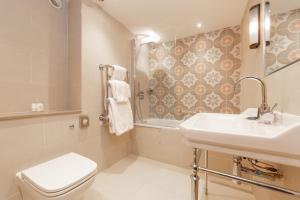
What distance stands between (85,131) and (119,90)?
2.07 feet

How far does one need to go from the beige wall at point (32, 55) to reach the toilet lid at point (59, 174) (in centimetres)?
66

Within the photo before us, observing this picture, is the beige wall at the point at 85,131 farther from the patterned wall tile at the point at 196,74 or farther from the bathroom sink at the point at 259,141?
the bathroom sink at the point at 259,141

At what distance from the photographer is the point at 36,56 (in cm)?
146

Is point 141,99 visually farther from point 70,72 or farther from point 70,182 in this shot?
point 70,182

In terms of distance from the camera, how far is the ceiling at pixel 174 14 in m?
1.71

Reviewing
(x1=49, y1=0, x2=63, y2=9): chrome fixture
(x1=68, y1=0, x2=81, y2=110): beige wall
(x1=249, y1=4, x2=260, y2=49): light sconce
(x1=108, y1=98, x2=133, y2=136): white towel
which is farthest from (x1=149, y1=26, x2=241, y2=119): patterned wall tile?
(x1=49, y1=0, x2=63, y2=9): chrome fixture

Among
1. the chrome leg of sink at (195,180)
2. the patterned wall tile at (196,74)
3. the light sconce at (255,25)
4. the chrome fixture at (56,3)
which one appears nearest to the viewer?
the chrome leg of sink at (195,180)

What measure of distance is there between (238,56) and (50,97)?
8.67 feet

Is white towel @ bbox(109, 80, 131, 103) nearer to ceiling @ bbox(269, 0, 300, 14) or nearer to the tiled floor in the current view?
the tiled floor

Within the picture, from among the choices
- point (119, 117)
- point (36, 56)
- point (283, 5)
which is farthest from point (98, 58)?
point (283, 5)

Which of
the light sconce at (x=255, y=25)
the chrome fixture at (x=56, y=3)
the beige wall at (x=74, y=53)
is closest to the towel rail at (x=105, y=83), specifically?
the beige wall at (x=74, y=53)

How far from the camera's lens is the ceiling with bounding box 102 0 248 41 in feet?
5.61

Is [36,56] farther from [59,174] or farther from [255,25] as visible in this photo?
[255,25]

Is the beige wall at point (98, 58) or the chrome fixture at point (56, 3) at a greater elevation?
the chrome fixture at point (56, 3)
